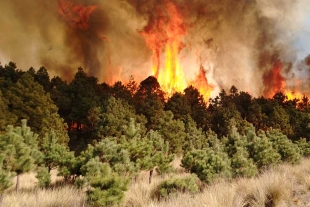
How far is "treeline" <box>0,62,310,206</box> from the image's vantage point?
14.6m

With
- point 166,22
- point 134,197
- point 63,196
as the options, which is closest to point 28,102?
point 63,196

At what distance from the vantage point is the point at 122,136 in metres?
18.2

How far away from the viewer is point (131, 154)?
725 inches

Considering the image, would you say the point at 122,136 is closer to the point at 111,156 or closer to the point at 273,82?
the point at 111,156

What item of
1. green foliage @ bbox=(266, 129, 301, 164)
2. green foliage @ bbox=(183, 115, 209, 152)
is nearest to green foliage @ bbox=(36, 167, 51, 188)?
green foliage @ bbox=(266, 129, 301, 164)

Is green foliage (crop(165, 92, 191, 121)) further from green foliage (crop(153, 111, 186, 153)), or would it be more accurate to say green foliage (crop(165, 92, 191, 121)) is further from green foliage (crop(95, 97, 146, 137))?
green foliage (crop(95, 97, 146, 137))

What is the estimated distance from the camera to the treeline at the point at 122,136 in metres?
14.6

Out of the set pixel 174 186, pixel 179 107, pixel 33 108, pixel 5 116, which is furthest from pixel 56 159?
pixel 179 107

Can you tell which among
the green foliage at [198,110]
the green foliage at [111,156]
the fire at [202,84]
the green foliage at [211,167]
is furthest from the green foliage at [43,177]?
the fire at [202,84]

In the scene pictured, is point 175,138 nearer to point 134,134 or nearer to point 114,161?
→ point 134,134

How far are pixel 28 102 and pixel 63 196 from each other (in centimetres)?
2500

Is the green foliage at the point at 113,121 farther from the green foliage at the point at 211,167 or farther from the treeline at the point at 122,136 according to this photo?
the green foliage at the point at 211,167

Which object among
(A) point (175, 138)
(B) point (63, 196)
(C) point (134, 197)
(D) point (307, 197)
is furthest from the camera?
(A) point (175, 138)

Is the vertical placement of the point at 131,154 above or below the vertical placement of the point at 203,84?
below
